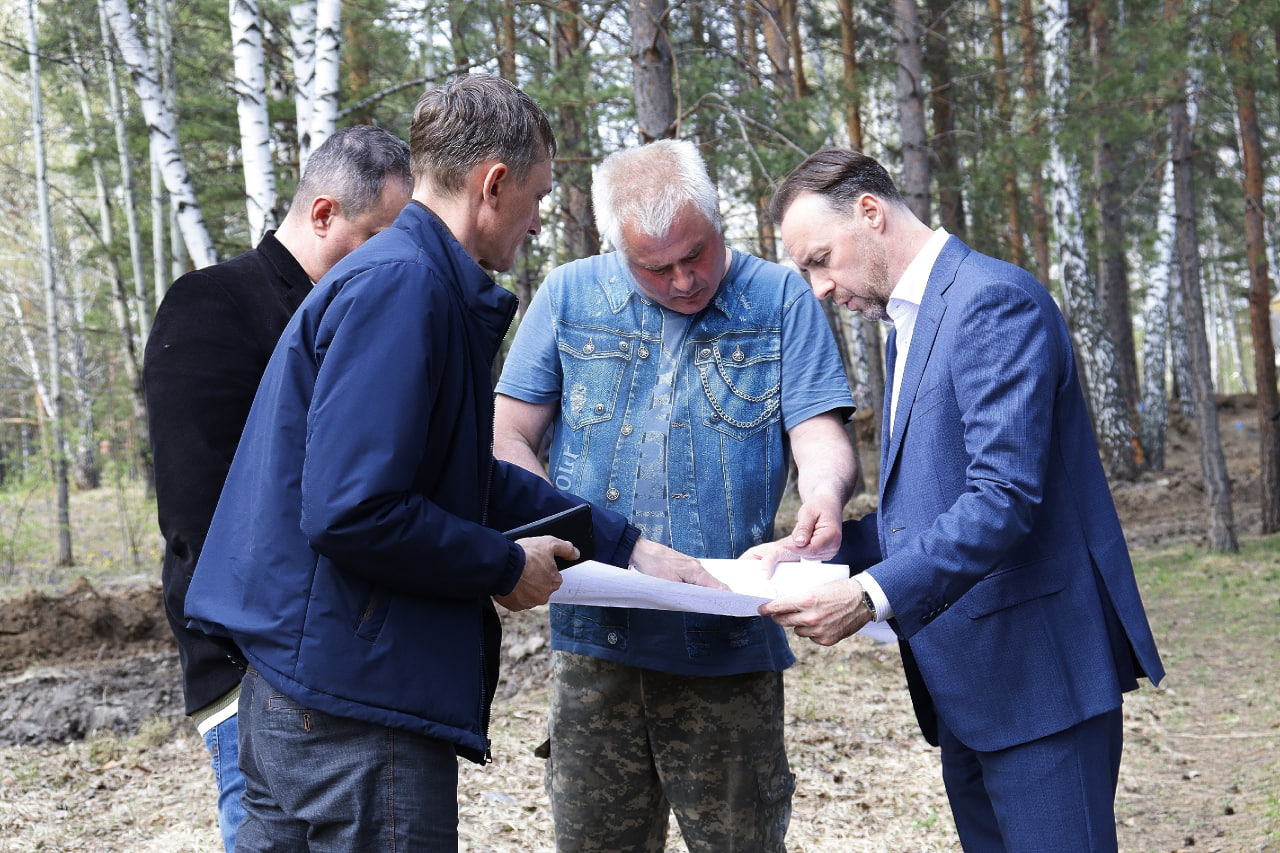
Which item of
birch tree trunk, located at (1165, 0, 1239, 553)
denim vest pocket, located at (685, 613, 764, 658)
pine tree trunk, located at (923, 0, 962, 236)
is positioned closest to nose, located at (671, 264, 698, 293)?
denim vest pocket, located at (685, 613, 764, 658)

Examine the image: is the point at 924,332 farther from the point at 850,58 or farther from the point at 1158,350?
the point at 1158,350

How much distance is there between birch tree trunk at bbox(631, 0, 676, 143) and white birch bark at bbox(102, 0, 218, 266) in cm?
357

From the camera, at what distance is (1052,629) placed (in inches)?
88.4

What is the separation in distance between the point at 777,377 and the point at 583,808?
4.16ft

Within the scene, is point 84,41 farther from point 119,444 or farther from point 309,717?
point 309,717

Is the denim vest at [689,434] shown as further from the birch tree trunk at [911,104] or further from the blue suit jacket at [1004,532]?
the birch tree trunk at [911,104]

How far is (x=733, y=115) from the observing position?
673 cm

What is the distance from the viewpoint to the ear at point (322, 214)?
2.68 metres

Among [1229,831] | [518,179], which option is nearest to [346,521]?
[518,179]

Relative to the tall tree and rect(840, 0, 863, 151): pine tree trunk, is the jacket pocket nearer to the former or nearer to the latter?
the tall tree

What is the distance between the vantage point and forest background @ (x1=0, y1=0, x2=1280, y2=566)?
754 centimetres

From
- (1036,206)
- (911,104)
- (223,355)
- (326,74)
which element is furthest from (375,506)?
(1036,206)

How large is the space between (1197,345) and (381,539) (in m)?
10.4

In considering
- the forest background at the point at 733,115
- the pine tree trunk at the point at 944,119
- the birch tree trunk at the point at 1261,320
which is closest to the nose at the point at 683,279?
the forest background at the point at 733,115
